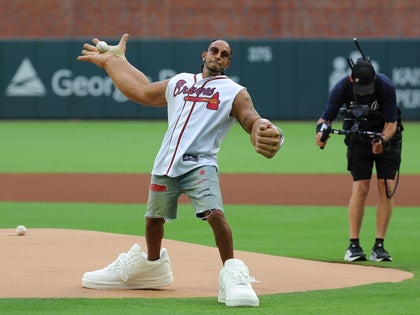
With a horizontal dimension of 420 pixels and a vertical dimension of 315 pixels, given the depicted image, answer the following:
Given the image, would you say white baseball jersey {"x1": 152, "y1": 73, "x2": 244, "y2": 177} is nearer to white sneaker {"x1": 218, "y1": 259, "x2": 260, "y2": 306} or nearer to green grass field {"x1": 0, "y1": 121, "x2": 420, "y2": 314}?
white sneaker {"x1": 218, "y1": 259, "x2": 260, "y2": 306}

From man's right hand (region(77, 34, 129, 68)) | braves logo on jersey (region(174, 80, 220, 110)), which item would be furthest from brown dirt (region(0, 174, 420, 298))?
man's right hand (region(77, 34, 129, 68))

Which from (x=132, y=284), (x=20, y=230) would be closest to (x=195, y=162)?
(x=132, y=284)

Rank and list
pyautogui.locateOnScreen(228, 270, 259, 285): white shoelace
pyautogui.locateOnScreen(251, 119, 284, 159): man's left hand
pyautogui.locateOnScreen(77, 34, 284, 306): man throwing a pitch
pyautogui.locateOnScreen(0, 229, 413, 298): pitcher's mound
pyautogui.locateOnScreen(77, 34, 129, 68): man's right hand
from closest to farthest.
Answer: pyautogui.locateOnScreen(251, 119, 284, 159): man's left hand, pyautogui.locateOnScreen(228, 270, 259, 285): white shoelace, pyautogui.locateOnScreen(77, 34, 284, 306): man throwing a pitch, pyautogui.locateOnScreen(0, 229, 413, 298): pitcher's mound, pyautogui.locateOnScreen(77, 34, 129, 68): man's right hand

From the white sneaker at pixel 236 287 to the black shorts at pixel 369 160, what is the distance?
10.8 ft

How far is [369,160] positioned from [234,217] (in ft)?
11.3

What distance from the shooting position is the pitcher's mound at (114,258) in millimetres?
8570

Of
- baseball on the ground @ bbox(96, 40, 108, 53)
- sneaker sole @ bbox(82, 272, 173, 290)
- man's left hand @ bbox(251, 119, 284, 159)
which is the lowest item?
sneaker sole @ bbox(82, 272, 173, 290)

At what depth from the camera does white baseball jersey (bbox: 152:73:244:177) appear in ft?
27.1

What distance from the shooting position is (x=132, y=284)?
8.75m

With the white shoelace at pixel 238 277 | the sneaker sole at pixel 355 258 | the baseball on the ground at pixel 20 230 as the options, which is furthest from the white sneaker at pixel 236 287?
the baseball on the ground at pixel 20 230

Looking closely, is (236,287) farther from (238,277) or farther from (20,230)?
(20,230)

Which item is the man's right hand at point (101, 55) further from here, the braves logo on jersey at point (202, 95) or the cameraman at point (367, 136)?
the cameraman at point (367, 136)

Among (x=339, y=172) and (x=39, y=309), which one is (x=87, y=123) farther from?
(x=39, y=309)
